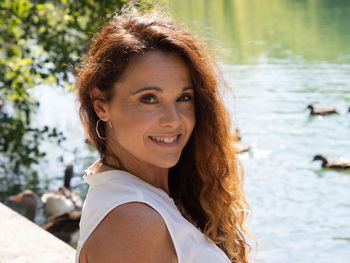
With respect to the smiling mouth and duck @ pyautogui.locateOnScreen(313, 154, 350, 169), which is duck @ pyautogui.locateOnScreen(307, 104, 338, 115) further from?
the smiling mouth

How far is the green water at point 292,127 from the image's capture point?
6887 millimetres

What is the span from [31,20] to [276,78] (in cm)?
842

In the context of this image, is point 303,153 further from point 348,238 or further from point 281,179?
point 348,238

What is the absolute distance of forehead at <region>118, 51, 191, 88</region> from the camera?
1.81 metres

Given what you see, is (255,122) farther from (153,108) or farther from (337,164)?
(153,108)

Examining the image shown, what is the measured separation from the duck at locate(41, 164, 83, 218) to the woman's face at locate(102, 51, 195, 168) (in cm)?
561

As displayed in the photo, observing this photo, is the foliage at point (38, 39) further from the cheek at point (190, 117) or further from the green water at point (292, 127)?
the cheek at point (190, 117)

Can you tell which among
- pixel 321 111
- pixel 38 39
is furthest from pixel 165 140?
pixel 321 111

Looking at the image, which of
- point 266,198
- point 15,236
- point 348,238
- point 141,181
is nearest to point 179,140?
point 141,181

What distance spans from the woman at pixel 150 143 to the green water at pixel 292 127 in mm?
337

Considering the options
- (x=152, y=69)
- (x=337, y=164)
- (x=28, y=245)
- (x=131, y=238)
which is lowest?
(x=337, y=164)

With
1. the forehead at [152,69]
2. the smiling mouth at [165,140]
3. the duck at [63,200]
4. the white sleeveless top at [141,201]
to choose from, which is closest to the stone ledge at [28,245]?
the white sleeveless top at [141,201]

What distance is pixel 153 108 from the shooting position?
1.83m

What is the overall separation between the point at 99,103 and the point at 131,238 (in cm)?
54
